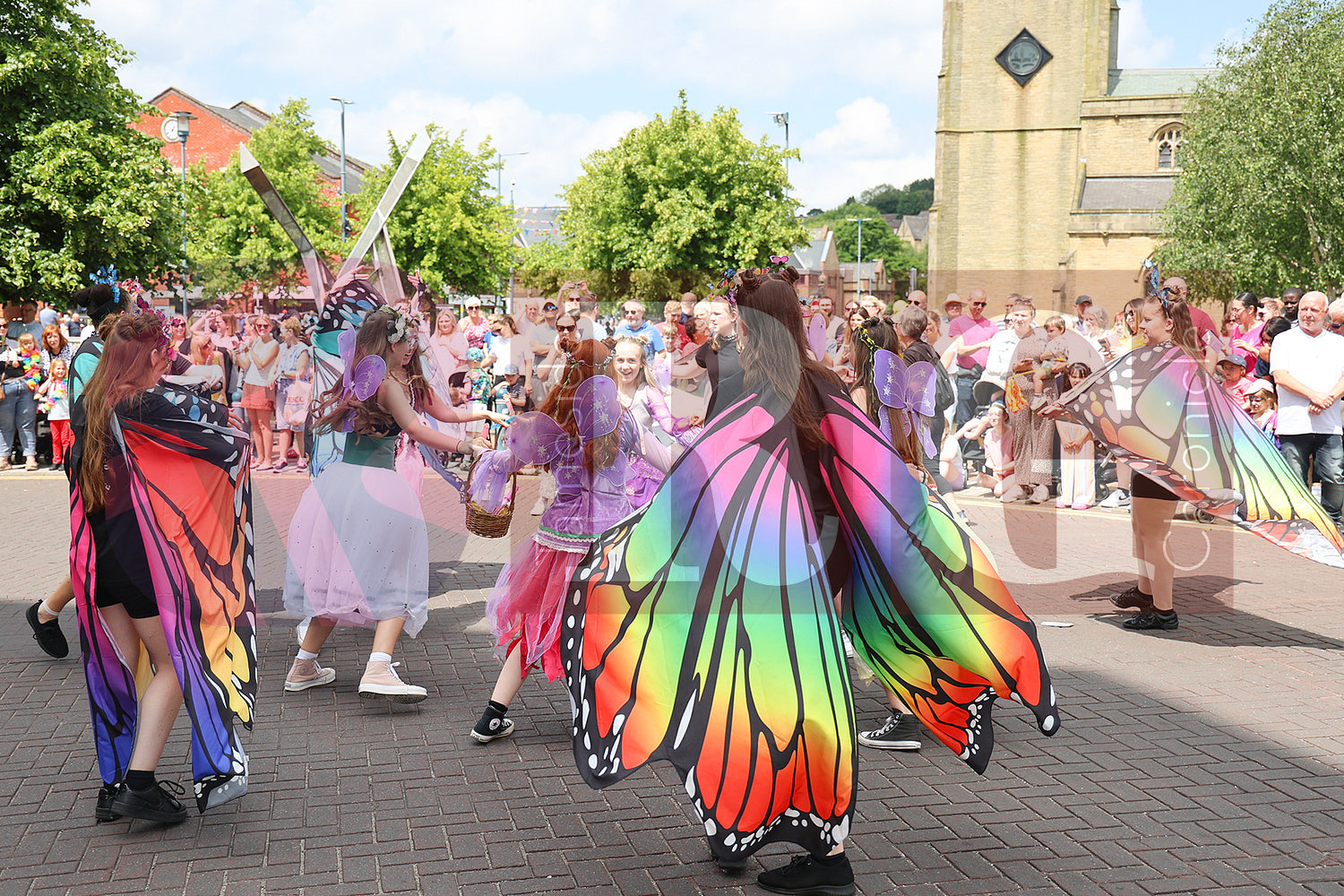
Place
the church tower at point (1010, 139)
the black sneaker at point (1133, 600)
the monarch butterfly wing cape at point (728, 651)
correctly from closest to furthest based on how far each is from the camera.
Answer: the monarch butterfly wing cape at point (728, 651) → the black sneaker at point (1133, 600) → the church tower at point (1010, 139)

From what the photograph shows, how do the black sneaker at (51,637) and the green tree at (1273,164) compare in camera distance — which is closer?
the black sneaker at (51,637)

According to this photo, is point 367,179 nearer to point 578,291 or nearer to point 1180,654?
point 578,291

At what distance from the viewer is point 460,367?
12.8 meters

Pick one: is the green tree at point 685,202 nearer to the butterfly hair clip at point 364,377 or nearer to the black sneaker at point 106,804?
the butterfly hair clip at point 364,377

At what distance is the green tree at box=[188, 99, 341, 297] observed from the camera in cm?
4025

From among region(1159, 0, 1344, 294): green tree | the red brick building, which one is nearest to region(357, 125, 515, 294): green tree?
the red brick building

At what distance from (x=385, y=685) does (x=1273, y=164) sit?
1389 inches

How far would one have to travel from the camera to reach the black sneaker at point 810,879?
339 centimetres

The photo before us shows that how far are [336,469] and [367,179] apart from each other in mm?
41617

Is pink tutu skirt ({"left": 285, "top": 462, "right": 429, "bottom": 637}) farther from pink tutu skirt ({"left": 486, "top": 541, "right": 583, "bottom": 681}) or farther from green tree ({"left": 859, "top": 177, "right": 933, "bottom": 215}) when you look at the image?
green tree ({"left": 859, "top": 177, "right": 933, "bottom": 215})

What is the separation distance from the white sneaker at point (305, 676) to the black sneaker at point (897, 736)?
274 centimetres

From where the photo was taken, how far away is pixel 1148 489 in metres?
6.76

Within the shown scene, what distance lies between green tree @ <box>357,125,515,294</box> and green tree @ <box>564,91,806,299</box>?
4.50 meters

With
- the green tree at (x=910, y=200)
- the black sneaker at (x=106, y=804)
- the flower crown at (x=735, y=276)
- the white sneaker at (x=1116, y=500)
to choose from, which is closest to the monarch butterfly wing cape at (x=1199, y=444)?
the flower crown at (x=735, y=276)
